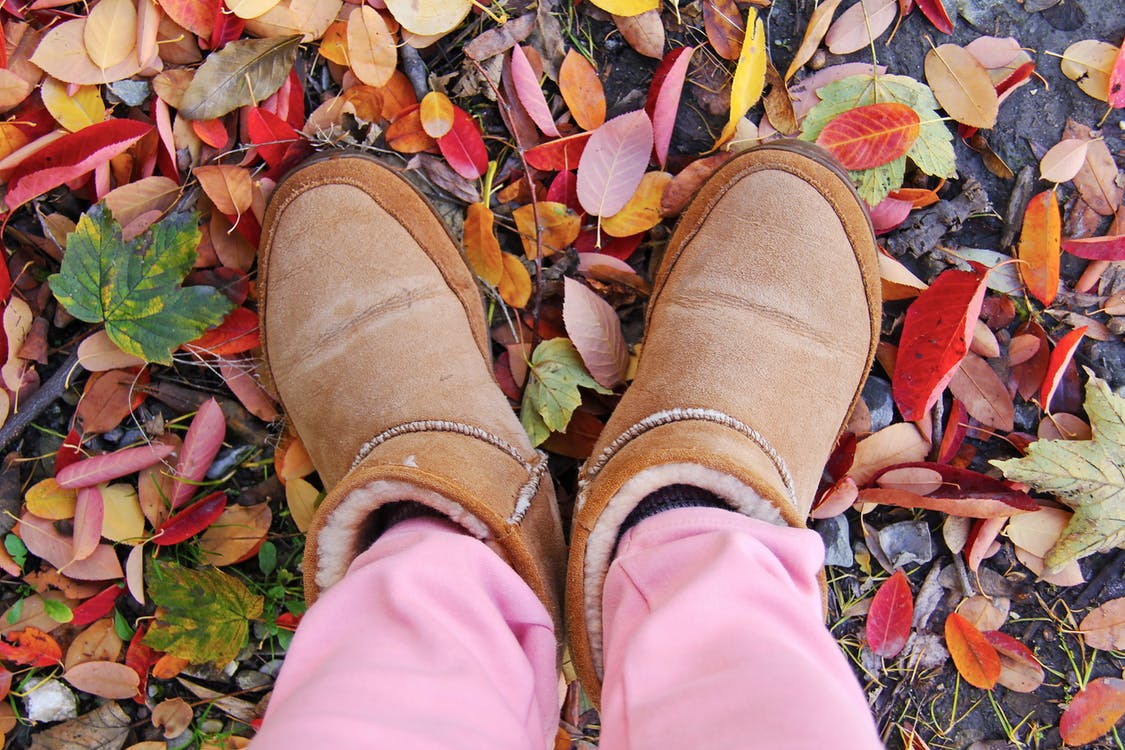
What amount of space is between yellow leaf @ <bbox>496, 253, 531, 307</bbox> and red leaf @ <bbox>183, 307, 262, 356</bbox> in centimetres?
35

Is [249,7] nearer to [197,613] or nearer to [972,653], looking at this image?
[197,613]

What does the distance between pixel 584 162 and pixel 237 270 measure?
494mm

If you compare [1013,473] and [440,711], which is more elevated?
[440,711]

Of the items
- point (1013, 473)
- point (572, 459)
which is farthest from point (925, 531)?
point (572, 459)

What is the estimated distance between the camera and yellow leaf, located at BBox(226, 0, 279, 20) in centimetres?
97

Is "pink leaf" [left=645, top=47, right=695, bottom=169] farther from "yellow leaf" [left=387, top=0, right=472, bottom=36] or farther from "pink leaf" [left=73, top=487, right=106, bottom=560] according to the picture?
"pink leaf" [left=73, top=487, right=106, bottom=560]

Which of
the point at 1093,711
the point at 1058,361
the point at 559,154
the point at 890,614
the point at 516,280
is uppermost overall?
the point at 559,154

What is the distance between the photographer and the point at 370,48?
39.3 inches

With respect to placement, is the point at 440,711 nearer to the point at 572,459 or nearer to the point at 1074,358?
the point at 572,459

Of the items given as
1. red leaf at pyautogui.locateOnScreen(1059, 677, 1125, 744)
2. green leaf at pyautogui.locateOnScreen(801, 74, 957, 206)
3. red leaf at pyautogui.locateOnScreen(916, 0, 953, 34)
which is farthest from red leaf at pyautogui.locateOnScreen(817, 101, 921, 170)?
Result: red leaf at pyautogui.locateOnScreen(1059, 677, 1125, 744)

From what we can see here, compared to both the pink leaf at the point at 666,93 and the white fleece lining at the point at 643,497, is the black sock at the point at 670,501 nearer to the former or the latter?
the white fleece lining at the point at 643,497

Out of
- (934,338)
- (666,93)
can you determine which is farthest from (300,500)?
(934,338)

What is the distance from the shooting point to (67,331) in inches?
41.0

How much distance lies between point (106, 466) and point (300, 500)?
250mm
